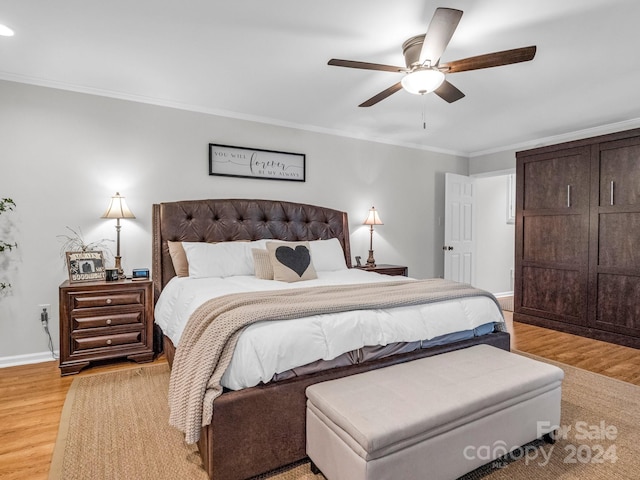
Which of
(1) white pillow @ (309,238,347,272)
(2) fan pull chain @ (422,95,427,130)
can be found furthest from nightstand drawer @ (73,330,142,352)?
(2) fan pull chain @ (422,95,427,130)

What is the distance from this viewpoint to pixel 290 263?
2996 mm

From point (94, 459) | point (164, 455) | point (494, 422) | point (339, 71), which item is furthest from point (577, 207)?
point (94, 459)

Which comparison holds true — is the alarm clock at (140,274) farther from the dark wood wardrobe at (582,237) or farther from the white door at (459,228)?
the dark wood wardrobe at (582,237)

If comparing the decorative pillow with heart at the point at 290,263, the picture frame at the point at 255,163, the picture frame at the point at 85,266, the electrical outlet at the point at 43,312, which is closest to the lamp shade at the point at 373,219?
the picture frame at the point at 255,163

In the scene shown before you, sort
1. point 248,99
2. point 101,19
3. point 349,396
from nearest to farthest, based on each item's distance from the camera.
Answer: point 349,396 < point 101,19 < point 248,99

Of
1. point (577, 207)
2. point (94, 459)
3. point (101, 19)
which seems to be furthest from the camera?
point (577, 207)

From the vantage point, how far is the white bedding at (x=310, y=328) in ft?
5.26

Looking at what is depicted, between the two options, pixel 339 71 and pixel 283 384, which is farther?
pixel 339 71

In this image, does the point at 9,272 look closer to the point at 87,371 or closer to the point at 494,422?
the point at 87,371

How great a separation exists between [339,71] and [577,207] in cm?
306

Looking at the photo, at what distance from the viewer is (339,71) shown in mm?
2820

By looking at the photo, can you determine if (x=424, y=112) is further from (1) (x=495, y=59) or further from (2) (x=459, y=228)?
(2) (x=459, y=228)

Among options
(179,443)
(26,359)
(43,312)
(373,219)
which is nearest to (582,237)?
(373,219)

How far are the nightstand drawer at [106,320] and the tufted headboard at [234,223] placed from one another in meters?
0.38
